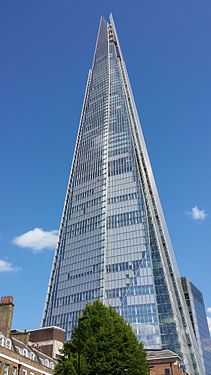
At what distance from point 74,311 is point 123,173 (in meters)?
52.5

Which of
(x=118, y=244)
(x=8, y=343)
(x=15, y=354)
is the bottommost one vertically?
(x=15, y=354)

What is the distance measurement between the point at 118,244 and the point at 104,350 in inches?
3902

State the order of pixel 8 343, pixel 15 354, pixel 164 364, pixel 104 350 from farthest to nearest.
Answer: pixel 164 364, pixel 8 343, pixel 15 354, pixel 104 350

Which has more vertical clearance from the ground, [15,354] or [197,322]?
[197,322]

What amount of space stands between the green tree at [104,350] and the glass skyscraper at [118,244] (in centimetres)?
8066

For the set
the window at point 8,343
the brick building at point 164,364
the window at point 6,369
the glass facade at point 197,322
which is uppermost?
the glass facade at point 197,322

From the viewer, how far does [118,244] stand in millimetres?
140375

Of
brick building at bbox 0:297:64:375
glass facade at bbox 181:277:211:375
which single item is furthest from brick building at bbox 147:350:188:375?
glass facade at bbox 181:277:211:375

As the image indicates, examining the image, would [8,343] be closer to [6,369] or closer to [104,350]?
[6,369]

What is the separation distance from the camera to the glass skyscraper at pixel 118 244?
125625mm

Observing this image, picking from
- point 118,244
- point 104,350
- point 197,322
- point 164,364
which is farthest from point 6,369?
point 197,322

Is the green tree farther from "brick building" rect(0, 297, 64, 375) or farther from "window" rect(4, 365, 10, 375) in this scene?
"window" rect(4, 365, 10, 375)

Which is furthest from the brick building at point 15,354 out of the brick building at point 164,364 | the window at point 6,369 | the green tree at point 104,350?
the brick building at point 164,364

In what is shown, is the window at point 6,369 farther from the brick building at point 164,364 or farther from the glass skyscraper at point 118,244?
the glass skyscraper at point 118,244
